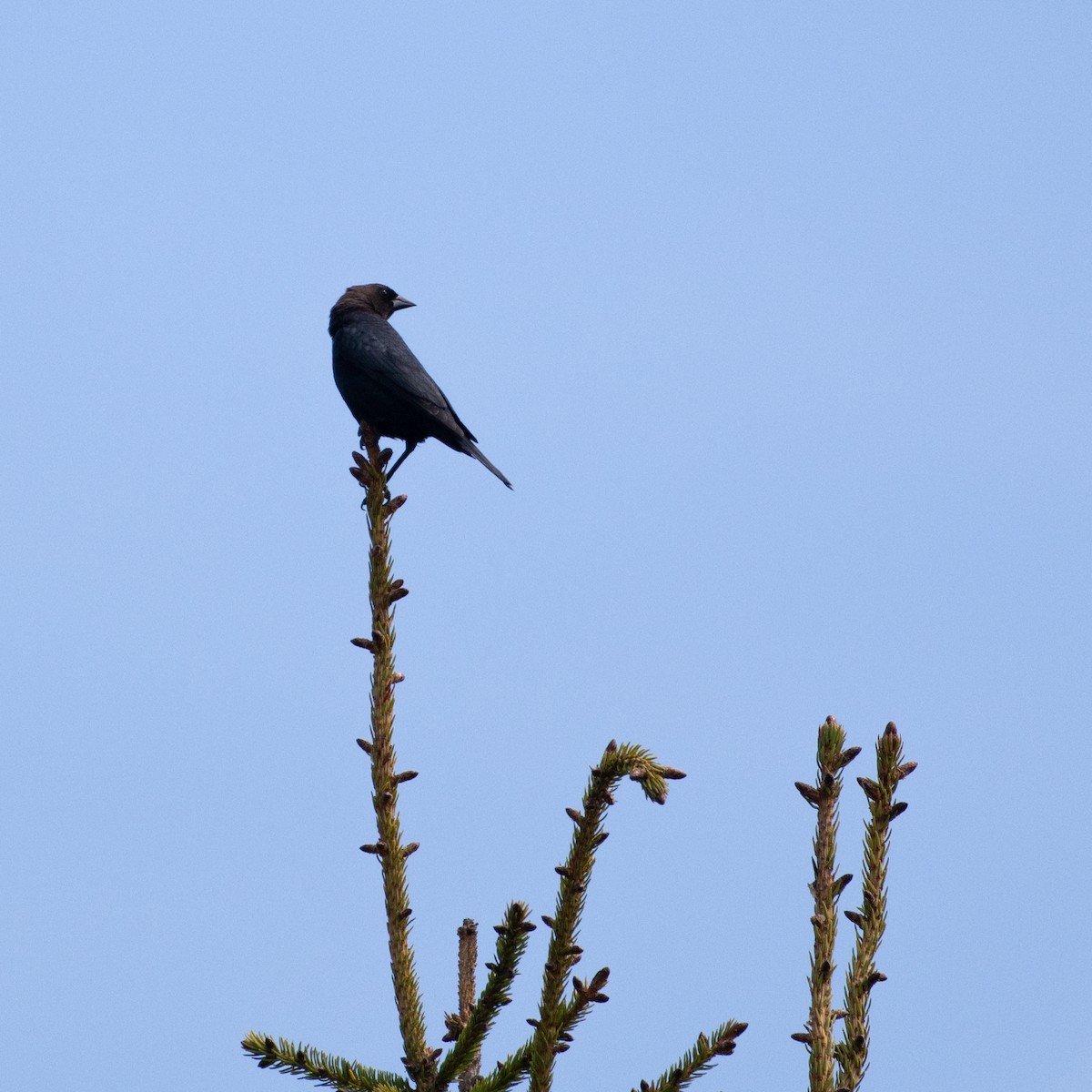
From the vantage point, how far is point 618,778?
8.45 feet

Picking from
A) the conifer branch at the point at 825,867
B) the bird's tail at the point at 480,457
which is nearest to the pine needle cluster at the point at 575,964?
the conifer branch at the point at 825,867

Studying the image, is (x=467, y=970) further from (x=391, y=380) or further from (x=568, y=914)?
(x=391, y=380)

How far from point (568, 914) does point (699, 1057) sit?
0.36 meters

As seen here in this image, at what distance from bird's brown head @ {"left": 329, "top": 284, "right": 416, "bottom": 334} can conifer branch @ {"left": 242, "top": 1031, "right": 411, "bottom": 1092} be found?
6142mm

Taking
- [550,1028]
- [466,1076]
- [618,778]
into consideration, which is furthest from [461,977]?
[618,778]

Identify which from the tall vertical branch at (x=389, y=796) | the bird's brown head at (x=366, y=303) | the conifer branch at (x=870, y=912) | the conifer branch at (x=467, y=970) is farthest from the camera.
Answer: the bird's brown head at (x=366, y=303)

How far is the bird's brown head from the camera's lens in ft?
28.4

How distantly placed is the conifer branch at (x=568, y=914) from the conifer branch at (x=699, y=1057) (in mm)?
202

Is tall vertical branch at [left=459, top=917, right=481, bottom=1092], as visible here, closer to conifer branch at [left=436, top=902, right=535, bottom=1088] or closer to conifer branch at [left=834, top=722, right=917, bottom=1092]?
conifer branch at [left=436, top=902, right=535, bottom=1088]

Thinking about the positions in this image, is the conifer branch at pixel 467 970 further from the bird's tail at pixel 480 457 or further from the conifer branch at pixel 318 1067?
the bird's tail at pixel 480 457

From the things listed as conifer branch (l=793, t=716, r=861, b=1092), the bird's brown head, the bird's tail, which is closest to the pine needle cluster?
conifer branch (l=793, t=716, r=861, b=1092)

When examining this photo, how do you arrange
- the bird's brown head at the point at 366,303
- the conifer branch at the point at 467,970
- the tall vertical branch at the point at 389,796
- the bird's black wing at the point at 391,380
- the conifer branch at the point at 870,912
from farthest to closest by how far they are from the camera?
the bird's brown head at the point at 366,303, the bird's black wing at the point at 391,380, the conifer branch at the point at 467,970, the tall vertical branch at the point at 389,796, the conifer branch at the point at 870,912

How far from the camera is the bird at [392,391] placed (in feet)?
25.6

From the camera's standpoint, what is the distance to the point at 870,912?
8.29 feet
